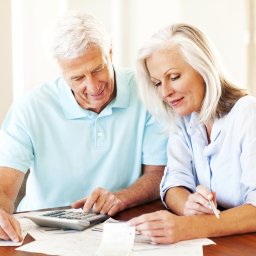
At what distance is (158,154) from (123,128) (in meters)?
0.18

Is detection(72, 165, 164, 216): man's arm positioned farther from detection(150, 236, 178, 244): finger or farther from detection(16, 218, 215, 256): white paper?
detection(150, 236, 178, 244): finger

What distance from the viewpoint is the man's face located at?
75.0 inches

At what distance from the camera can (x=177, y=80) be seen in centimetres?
176

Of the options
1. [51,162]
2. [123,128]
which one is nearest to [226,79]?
[123,128]

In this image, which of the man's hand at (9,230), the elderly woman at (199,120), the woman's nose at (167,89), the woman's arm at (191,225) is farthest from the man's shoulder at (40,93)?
the woman's arm at (191,225)

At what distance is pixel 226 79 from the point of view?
5.90ft

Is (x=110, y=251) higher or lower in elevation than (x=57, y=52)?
lower

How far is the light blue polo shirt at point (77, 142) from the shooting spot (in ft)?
6.68

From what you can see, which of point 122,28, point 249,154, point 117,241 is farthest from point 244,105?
point 122,28

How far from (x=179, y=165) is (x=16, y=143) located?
641 millimetres

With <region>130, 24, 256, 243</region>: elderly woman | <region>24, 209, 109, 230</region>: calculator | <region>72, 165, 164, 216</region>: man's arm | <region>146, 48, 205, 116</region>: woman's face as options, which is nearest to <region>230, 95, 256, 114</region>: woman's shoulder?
<region>130, 24, 256, 243</region>: elderly woman

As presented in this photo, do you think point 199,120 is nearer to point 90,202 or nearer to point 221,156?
point 221,156

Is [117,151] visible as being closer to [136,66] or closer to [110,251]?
[136,66]

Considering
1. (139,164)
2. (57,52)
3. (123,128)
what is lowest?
(139,164)
